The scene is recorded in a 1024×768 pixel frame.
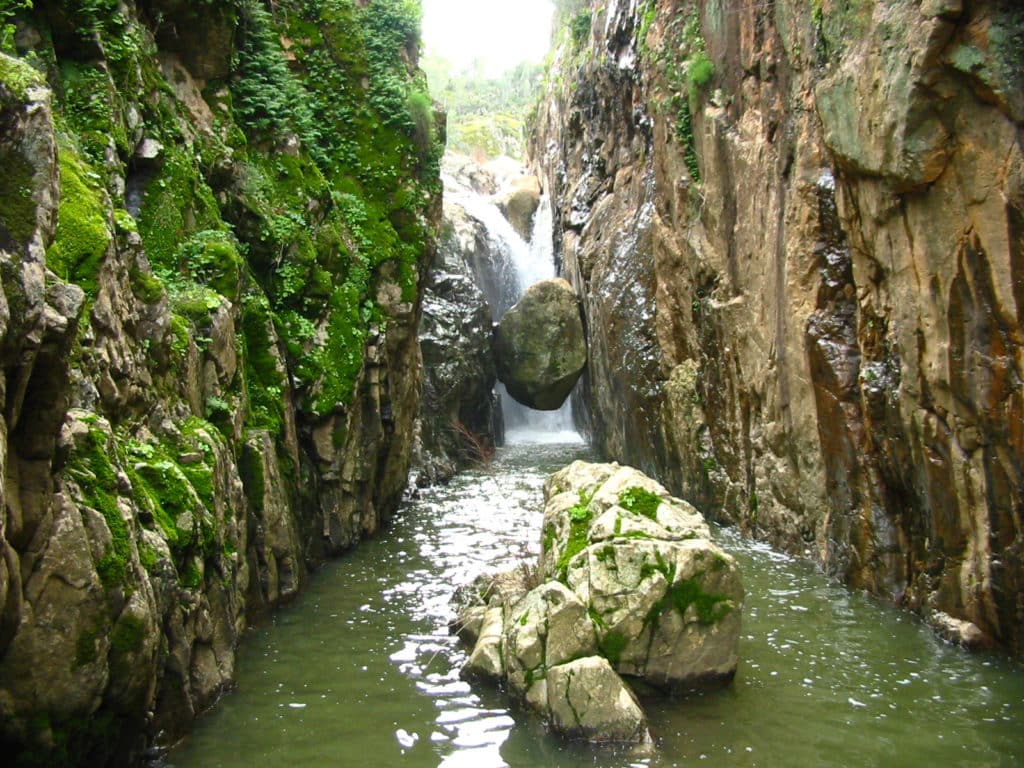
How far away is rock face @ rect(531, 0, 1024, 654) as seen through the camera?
24.3ft

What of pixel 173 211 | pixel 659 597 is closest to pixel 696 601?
pixel 659 597

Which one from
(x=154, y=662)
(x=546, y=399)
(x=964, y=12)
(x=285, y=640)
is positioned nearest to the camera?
(x=154, y=662)

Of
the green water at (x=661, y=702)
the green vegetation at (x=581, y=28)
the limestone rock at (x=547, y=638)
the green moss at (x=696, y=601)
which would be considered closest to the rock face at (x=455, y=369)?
the green vegetation at (x=581, y=28)

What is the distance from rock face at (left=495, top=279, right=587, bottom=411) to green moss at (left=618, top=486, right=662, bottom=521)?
47.7ft

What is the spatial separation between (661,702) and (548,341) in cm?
1624

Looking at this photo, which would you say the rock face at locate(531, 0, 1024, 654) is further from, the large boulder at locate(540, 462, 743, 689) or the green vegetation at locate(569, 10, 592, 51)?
the green vegetation at locate(569, 10, 592, 51)

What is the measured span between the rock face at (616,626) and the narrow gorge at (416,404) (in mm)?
46

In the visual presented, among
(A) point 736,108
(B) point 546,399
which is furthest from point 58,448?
(B) point 546,399

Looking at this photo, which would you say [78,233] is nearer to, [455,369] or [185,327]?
[185,327]

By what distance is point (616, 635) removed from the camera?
22.6ft

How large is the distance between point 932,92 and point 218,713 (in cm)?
818

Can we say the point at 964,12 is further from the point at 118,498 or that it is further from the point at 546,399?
the point at 546,399

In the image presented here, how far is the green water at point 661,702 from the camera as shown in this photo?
607 cm

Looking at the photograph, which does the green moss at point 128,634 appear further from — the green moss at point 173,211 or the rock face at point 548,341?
the rock face at point 548,341
